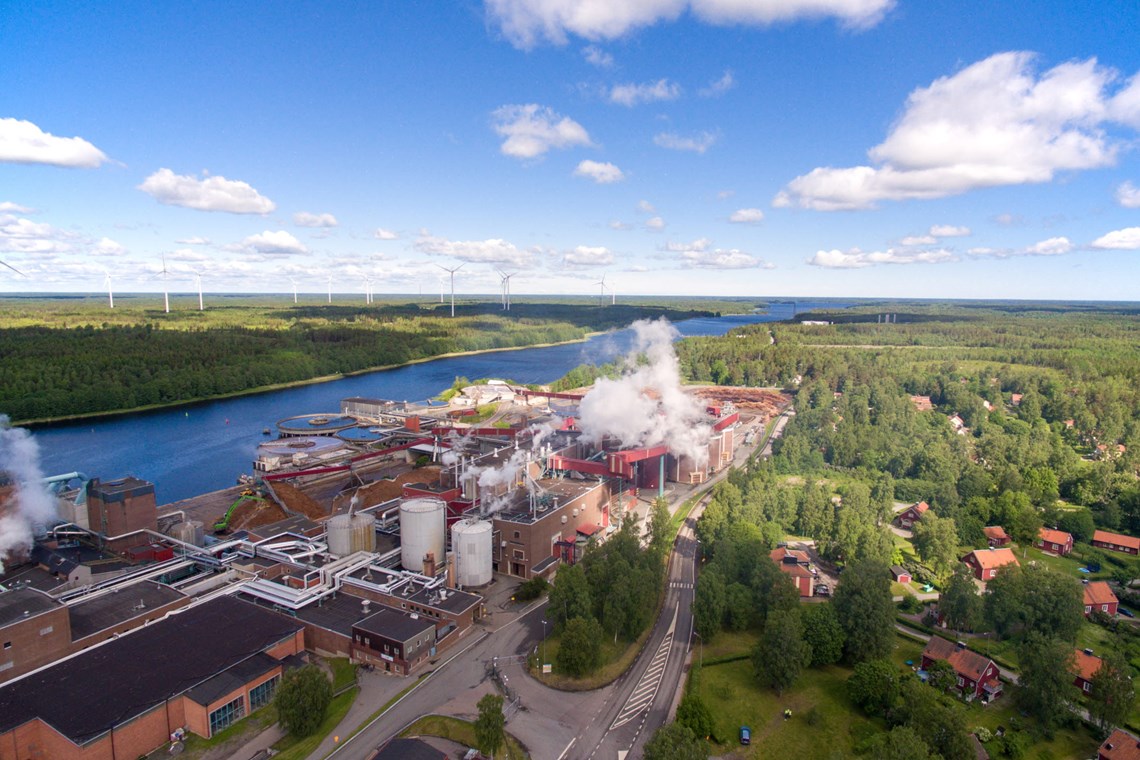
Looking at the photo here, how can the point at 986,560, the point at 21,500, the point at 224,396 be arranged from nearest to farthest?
the point at 21,500, the point at 986,560, the point at 224,396

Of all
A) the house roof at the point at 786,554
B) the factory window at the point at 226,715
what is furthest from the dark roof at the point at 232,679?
the house roof at the point at 786,554

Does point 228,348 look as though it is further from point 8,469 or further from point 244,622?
point 244,622

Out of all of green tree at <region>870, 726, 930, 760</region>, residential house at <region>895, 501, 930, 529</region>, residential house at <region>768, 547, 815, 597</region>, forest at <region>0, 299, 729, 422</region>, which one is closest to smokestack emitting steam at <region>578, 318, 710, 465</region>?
residential house at <region>768, 547, 815, 597</region>

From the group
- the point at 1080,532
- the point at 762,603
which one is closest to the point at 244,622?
the point at 762,603

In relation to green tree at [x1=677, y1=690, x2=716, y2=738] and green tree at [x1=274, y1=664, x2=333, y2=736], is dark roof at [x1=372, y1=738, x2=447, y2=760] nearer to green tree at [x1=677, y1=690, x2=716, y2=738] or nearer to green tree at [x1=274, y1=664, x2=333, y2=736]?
green tree at [x1=274, y1=664, x2=333, y2=736]

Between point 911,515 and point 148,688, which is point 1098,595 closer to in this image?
point 911,515

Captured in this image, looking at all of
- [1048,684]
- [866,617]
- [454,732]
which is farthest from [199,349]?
[1048,684]

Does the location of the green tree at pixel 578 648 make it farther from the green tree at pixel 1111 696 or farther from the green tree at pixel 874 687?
the green tree at pixel 1111 696
